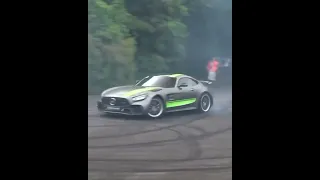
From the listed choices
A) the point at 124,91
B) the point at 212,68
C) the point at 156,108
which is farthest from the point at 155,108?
the point at 212,68

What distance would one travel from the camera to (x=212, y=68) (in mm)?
2691

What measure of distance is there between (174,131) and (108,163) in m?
0.47

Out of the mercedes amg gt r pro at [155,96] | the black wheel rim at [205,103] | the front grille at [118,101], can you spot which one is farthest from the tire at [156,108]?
the black wheel rim at [205,103]

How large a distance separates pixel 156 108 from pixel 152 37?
1.51 feet

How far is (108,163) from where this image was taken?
8.72ft

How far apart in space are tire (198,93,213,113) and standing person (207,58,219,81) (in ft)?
0.39

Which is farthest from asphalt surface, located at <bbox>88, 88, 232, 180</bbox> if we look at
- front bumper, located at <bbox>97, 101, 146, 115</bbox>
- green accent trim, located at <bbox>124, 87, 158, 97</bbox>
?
green accent trim, located at <bbox>124, 87, 158, 97</bbox>

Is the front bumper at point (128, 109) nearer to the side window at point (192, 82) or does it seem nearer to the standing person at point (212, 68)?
the side window at point (192, 82)

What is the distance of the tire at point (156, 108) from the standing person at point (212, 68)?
36cm

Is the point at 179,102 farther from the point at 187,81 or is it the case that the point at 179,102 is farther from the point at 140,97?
the point at 140,97

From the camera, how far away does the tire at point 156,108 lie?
2708mm
